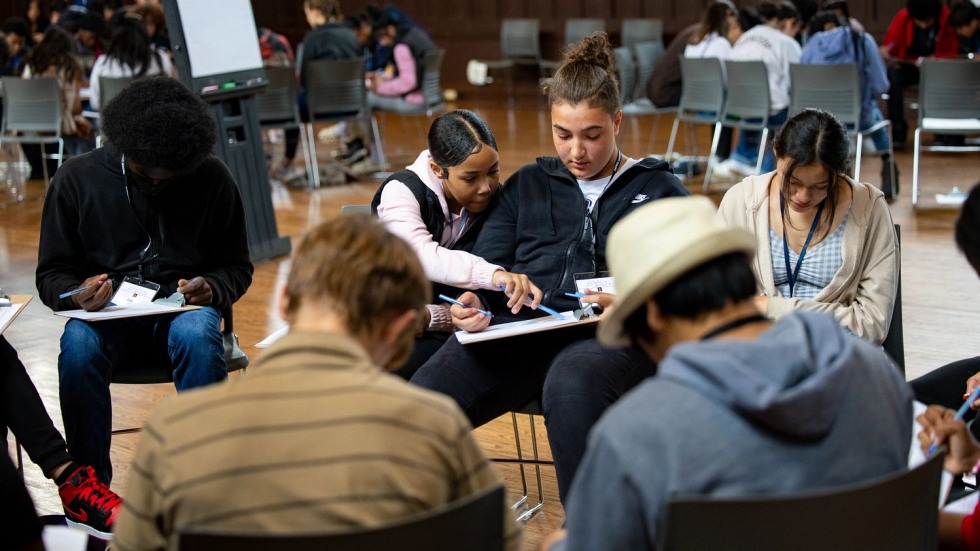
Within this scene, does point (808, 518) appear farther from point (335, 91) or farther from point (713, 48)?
point (335, 91)

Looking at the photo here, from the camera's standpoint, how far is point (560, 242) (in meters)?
2.82

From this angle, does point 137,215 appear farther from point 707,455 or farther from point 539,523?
point 707,455

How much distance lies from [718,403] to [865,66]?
20.0 ft

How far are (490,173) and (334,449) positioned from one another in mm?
1690

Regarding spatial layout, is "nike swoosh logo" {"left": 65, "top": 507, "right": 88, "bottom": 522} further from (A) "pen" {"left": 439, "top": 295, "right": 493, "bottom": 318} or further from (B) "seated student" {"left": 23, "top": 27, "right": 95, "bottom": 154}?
(B) "seated student" {"left": 23, "top": 27, "right": 95, "bottom": 154}

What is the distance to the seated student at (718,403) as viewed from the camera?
1258 mm

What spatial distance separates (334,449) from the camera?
4.21 feet

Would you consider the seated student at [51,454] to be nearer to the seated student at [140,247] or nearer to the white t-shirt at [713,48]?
the seated student at [140,247]

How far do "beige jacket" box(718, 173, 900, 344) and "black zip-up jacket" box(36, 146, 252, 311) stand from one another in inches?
59.4

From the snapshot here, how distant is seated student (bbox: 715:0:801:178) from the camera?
6906 millimetres

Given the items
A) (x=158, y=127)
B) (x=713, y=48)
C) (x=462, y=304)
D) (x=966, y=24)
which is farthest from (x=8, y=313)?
(x=966, y=24)

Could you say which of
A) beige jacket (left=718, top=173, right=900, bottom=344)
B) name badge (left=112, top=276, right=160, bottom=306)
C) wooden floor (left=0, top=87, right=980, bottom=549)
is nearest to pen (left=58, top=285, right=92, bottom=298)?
name badge (left=112, top=276, right=160, bottom=306)

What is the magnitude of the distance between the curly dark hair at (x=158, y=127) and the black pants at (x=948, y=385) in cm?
196

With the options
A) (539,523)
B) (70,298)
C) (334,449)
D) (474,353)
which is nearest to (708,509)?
(334,449)
